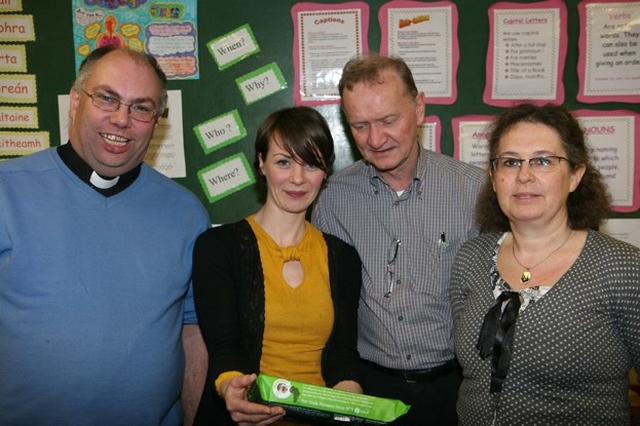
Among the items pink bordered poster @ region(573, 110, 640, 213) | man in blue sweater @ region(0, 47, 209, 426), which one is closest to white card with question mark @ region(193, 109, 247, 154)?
man in blue sweater @ region(0, 47, 209, 426)

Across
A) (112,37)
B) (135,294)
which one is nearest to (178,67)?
(112,37)

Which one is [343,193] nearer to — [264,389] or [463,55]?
[463,55]

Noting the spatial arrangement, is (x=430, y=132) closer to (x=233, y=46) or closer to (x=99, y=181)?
(x=233, y=46)

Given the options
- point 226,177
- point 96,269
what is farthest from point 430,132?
point 96,269

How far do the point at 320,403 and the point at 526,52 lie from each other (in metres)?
1.82

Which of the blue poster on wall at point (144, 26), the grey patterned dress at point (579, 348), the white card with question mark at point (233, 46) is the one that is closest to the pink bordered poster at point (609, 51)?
the grey patterned dress at point (579, 348)

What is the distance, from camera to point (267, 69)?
232 centimetres

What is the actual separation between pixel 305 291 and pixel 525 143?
2.74 feet

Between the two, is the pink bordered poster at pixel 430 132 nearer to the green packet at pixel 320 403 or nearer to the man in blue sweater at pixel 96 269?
the man in blue sweater at pixel 96 269

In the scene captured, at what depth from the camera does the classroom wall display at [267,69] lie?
7.44 feet

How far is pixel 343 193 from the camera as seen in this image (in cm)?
211

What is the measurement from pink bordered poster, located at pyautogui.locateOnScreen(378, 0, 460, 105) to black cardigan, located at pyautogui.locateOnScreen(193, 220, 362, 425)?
3.47 ft

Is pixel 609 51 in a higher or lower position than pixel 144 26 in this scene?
lower

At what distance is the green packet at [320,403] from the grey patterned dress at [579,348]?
0.38 metres
